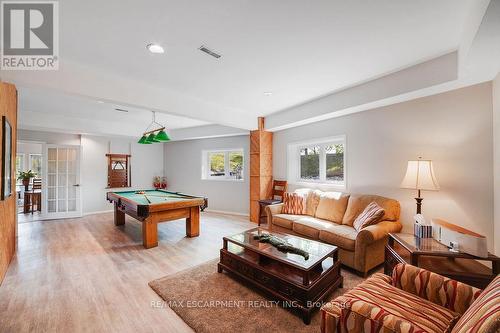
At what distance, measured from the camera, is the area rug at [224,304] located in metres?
1.75

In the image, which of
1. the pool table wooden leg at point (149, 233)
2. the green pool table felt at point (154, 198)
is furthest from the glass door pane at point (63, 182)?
the pool table wooden leg at point (149, 233)

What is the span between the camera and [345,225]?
10.5 ft

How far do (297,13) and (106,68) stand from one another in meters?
2.49

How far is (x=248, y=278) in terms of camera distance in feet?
7.47

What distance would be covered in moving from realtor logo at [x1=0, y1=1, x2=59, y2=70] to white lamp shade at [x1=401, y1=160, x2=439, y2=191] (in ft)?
13.0

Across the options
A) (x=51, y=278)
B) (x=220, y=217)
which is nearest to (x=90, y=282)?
(x=51, y=278)

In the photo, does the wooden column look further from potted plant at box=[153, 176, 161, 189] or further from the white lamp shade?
potted plant at box=[153, 176, 161, 189]

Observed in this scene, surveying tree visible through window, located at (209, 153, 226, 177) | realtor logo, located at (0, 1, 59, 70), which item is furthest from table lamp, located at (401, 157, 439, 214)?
tree visible through window, located at (209, 153, 226, 177)

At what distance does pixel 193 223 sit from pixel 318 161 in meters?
2.92

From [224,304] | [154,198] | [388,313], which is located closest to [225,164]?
[154,198]

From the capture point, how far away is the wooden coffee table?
6.05ft

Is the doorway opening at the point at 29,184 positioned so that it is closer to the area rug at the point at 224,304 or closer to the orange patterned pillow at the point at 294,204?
the area rug at the point at 224,304

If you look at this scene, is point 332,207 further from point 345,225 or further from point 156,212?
point 156,212

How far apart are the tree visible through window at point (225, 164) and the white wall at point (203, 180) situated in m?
0.18
